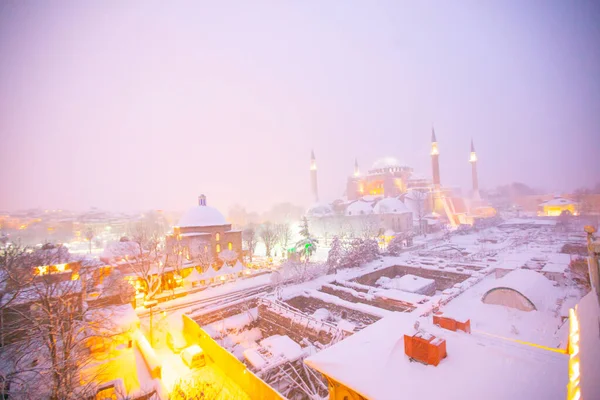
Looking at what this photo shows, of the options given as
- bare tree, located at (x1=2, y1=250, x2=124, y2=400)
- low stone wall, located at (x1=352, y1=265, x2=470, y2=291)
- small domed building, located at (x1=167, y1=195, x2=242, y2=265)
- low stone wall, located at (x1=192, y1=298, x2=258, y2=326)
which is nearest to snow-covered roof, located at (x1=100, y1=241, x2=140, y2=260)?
small domed building, located at (x1=167, y1=195, x2=242, y2=265)

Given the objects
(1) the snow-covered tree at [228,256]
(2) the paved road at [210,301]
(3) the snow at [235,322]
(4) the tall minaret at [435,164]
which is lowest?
(3) the snow at [235,322]

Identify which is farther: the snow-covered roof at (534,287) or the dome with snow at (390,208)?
the dome with snow at (390,208)

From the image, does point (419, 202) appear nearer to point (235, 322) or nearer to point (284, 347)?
point (235, 322)

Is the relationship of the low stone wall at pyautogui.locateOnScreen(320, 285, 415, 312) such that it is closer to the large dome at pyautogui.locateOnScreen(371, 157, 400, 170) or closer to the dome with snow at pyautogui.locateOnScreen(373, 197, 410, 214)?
the dome with snow at pyautogui.locateOnScreen(373, 197, 410, 214)

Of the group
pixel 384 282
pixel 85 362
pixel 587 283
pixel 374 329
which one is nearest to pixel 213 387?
pixel 85 362

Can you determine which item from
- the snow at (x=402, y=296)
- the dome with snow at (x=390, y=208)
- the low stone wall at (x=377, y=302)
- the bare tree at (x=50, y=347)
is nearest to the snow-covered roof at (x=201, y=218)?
the bare tree at (x=50, y=347)

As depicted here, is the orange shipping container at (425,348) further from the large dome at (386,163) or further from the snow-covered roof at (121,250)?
the large dome at (386,163)

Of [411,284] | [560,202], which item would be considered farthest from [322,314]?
[560,202]
